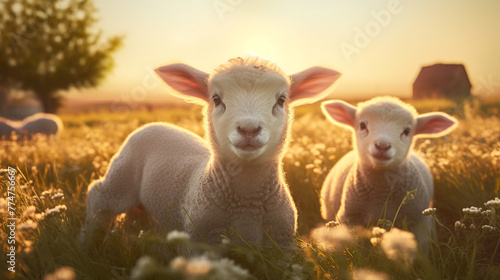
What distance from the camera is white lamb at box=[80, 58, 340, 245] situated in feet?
9.37

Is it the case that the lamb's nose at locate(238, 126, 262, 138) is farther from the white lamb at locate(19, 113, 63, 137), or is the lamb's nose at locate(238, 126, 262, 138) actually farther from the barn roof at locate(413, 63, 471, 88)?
the barn roof at locate(413, 63, 471, 88)

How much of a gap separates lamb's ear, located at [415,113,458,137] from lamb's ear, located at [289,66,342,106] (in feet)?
5.22

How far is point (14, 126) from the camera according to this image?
12562 millimetres

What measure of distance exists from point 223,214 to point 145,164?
57.1 inches

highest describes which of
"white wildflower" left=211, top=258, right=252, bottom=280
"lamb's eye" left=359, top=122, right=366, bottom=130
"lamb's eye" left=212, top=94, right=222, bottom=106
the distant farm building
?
the distant farm building

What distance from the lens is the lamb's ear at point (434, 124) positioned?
14.5 ft

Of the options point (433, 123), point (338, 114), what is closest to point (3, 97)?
point (338, 114)

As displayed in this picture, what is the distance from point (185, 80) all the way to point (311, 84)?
109 cm

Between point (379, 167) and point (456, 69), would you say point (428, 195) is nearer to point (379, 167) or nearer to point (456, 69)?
point (379, 167)

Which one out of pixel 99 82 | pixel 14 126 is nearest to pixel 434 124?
pixel 14 126

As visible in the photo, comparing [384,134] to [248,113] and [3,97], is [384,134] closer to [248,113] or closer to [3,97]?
[248,113]

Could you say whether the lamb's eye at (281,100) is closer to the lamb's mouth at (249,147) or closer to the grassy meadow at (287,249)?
the lamb's mouth at (249,147)

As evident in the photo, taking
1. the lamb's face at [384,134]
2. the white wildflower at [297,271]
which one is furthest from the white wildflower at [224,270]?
the lamb's face at [384,134]

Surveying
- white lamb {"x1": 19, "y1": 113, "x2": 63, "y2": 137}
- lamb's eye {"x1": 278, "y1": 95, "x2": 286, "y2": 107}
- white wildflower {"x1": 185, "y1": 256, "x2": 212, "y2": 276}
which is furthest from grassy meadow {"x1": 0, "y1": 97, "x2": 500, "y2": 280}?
white lamb {"x1": 19, "y1": 113, "x2": 63, "y2": 137}
